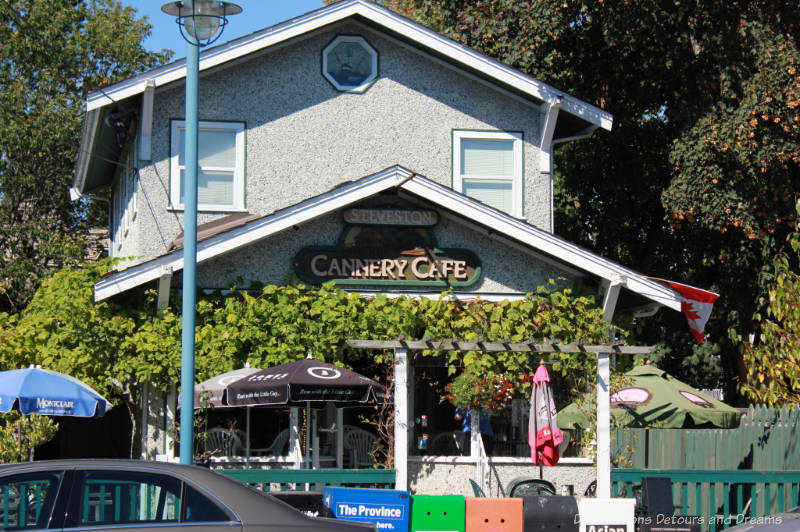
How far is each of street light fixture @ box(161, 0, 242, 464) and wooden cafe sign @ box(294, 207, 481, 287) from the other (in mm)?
5312

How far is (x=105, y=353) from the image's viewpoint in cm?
1550

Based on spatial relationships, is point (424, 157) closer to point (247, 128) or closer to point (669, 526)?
point (247, 128)

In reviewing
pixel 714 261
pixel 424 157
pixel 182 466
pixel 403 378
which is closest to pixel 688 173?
pixel 714 261

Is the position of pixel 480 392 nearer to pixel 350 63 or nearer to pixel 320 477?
pixel 320 477

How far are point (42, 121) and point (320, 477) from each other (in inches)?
824

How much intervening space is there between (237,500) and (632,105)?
2169 centimetres

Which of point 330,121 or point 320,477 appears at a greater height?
point 330,121

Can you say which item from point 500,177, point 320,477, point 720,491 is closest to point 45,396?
point 320,477

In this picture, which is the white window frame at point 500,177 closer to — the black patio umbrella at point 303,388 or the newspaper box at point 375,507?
the black patio umbrella at point 303,388

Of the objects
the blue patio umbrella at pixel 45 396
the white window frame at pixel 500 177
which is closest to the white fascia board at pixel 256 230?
the blue patio umbrella at pixel 45 396

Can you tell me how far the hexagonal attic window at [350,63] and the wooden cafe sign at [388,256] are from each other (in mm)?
3272

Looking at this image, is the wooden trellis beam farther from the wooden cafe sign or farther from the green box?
the wooden cafe sign

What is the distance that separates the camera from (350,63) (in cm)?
1862

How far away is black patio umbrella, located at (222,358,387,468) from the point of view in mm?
12586
